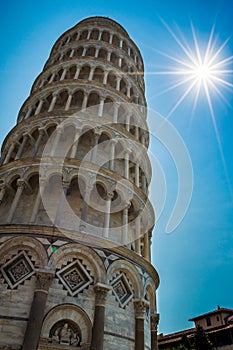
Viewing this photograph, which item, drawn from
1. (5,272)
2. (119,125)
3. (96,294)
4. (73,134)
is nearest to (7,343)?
(5,272)

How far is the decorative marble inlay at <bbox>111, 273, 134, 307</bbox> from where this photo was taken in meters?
11.1

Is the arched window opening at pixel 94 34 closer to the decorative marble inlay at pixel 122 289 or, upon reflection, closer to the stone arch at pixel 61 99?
the stone arch at pixel 61 99

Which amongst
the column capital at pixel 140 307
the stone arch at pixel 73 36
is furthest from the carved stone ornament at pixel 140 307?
the stone arch at pixel 73 36

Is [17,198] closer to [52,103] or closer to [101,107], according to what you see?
[52,103]

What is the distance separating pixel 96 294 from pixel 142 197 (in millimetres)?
5960

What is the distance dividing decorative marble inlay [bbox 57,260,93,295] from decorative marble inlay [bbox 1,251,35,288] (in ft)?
3.57

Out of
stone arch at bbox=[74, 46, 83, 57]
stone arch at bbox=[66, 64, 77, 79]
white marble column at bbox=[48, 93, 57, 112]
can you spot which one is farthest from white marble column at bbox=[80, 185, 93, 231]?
stone arch at bbox=[74, 46, 83, 57]

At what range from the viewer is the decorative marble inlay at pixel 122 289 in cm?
1106

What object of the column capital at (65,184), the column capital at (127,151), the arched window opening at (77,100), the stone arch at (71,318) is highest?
the arched window opening at (77,100)

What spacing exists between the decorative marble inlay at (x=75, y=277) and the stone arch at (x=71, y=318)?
548 millimetres

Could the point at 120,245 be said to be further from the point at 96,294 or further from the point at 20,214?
the point at 20,214

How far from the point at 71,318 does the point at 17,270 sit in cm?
252

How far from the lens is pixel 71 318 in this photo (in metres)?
9.66

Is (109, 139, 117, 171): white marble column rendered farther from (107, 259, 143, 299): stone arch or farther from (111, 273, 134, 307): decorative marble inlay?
(111, 273, 134, 307): decorative marble inlay
